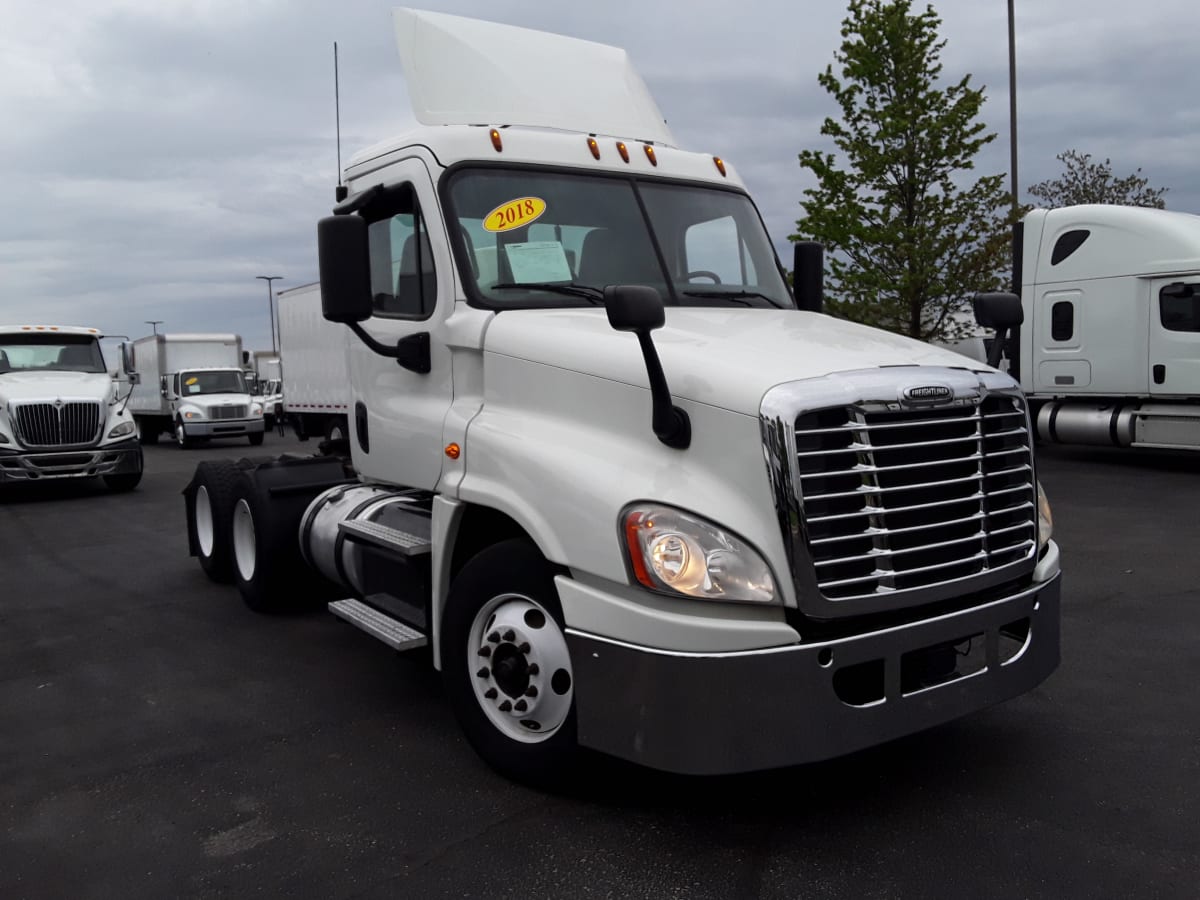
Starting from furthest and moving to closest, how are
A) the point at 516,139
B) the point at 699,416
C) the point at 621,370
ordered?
the point at 516,139
the point at 621,370
the point at 699,416

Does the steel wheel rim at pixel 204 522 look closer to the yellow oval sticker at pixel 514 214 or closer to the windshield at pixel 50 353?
the yellow oval sticker at pixel 514 214

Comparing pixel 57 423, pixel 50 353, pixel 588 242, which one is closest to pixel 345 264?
pixel 588 242

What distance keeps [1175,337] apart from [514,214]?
12170mm

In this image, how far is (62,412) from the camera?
14938mm

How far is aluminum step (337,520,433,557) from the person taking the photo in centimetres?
462

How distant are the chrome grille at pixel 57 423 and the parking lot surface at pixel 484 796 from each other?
9.23 meters

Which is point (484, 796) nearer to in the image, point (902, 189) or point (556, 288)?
point (556, 288)

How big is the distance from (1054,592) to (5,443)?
14326 mm

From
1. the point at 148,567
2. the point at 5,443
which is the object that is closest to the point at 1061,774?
the point at 148,567

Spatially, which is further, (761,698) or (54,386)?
(54,386)

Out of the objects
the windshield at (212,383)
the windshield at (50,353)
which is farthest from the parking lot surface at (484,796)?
the windshield at (212,383)

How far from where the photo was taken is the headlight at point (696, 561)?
3412 millimetres

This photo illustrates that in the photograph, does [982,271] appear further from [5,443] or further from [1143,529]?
[5,443]

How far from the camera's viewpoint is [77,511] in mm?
13719
